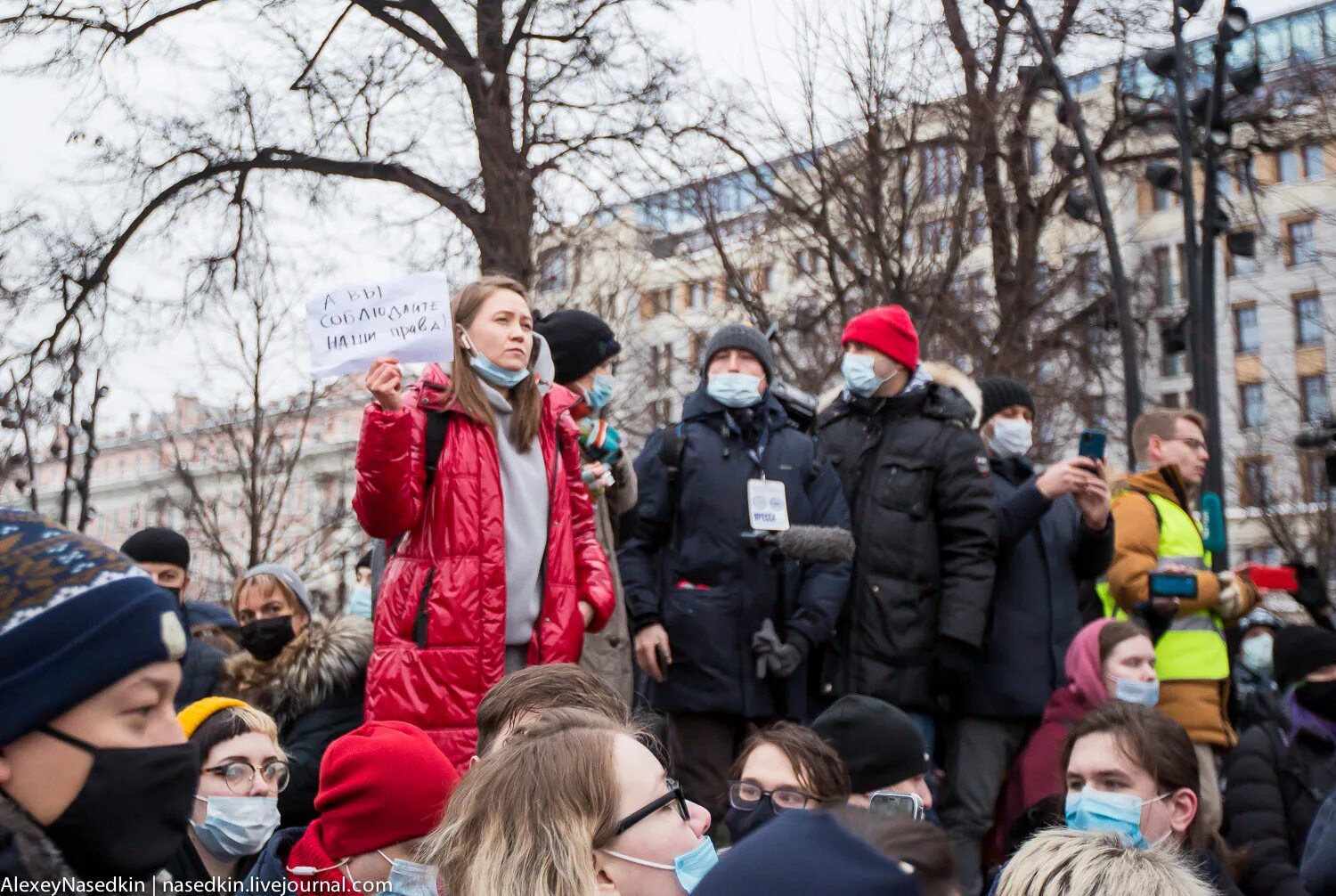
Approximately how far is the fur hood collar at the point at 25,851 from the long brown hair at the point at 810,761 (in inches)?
118

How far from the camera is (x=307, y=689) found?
5914 millimetres

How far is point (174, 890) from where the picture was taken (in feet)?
11.9

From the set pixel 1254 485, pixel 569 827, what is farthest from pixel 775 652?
pixel 1254 485

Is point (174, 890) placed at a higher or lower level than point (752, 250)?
lower

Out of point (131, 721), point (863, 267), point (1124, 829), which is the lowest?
point (1124, 829)

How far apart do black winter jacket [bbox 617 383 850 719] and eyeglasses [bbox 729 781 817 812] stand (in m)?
1.06

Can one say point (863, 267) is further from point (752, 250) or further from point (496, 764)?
point (496, 764)

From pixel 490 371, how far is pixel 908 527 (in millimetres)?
1971

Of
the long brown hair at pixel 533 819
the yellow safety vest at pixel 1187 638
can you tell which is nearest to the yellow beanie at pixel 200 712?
the long brown hair at pixel 533 819

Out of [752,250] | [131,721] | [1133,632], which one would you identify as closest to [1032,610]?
[1133,632]

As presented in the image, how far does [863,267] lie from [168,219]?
6.10 m

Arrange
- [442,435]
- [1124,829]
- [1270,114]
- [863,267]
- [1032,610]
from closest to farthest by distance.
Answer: [1124,829], [442,435], [1032,610], [863,267], [1270,114]

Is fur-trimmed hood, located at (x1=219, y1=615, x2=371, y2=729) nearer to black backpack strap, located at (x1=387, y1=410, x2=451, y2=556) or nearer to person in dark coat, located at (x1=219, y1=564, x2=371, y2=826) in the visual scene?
person in dark coat, located at (x1=219, y1=564, x2=371, y2=826)

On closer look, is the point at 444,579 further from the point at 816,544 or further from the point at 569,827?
the point at 569,827
